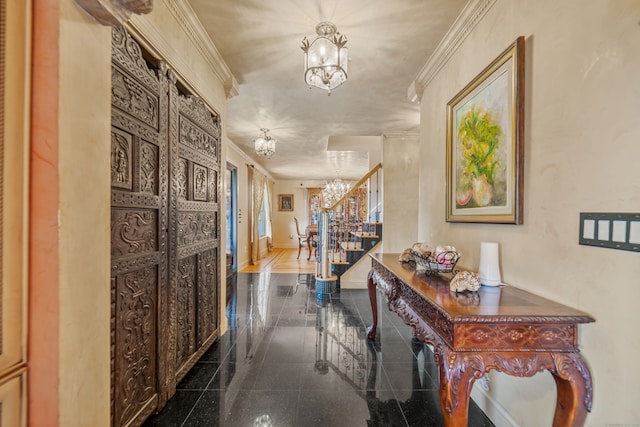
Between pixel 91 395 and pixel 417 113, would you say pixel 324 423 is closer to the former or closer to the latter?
pixel 91 395

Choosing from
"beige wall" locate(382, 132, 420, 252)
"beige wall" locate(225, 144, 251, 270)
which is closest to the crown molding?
"beige wall" locate(382, 132, 420, 252)

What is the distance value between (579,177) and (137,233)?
6.98 feet

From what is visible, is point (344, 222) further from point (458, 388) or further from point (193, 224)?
point (458, 388)

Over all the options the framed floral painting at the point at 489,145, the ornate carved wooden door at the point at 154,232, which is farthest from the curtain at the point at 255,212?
the framed floral painting at the point at 489,145

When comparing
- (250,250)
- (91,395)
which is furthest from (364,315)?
(250,250)

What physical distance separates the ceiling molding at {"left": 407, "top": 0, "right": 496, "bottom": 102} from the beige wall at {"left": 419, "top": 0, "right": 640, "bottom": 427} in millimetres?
139

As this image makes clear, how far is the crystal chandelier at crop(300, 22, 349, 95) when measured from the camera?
1.71 meters

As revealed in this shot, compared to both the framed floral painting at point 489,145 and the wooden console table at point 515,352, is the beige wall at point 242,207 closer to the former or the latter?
the framed floral painting at point 489,145

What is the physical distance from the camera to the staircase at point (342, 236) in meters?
4.03

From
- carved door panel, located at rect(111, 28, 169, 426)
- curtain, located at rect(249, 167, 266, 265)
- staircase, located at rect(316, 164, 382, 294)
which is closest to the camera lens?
carved door panel, located at rect(111, 28, 169, 426)

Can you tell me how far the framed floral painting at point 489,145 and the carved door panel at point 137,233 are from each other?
204cm

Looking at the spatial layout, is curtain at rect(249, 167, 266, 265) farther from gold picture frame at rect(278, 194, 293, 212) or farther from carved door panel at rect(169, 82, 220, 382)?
carved door panel at rect(169, 82, 220, 382)

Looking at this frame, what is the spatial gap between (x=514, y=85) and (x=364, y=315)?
273 centimetres

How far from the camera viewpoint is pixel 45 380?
0.79 m
